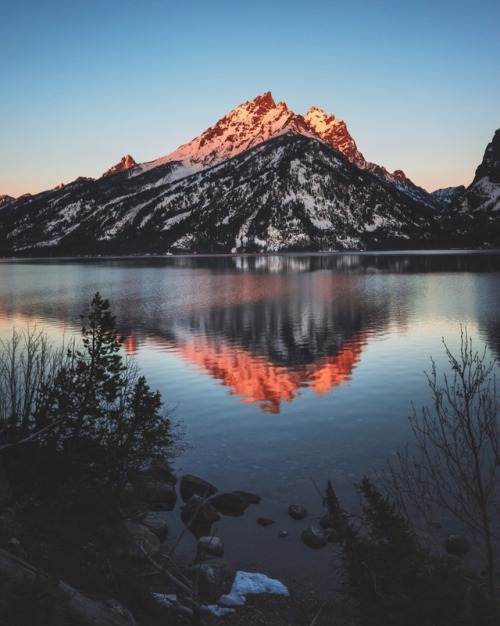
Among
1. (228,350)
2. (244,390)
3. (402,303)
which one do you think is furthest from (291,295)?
(244,390)

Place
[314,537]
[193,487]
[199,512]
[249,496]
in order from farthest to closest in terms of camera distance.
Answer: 1. [193,487]
2. [249,496]
3. [199,512]
4. [314,537]

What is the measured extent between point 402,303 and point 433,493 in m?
73.1

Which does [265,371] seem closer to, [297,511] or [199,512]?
[297,511]

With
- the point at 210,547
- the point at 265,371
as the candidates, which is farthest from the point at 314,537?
the point at 265,371

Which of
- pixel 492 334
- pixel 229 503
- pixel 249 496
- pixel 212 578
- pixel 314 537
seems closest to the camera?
pixel 212 578

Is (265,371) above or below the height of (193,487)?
above

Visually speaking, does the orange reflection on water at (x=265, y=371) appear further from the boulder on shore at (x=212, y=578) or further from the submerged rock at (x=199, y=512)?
the boulder on shore at (x=212, y=578)

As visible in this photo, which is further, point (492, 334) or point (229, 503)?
point (492, 334)

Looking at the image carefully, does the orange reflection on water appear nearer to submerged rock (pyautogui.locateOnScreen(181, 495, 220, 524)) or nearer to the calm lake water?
the calm lake water

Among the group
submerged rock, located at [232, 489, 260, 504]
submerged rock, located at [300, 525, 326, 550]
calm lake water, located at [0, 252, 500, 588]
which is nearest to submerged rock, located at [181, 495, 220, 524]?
calm lake water, located at [0, 252, 500, 588]

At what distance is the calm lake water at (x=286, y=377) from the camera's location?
22.8 metres

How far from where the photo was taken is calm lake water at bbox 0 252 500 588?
22766 mm

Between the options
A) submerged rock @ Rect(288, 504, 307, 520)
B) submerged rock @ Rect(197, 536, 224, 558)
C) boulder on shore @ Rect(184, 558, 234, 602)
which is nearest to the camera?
boulder on shore @ Rect(184, 558, 234, 602)

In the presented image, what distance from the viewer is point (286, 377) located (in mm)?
45875
